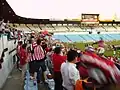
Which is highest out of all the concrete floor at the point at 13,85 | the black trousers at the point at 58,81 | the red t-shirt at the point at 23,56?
the black trousers at the point at 58,81

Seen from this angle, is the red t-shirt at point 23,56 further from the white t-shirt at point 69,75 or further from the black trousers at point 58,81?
the white t-shirt at point 69,75

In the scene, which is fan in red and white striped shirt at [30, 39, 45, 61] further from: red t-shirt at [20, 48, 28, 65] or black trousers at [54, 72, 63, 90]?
black trousers at [54, 72, 63, 90]

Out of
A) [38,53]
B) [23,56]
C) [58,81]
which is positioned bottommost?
[23,56]

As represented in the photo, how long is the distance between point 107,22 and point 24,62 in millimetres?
64732

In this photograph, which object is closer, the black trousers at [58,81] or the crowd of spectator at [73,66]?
the crowd of spectator at [73,66]

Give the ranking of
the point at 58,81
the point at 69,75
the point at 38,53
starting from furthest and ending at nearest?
the point at 38,53
the point at 58,81
the point at 69,75

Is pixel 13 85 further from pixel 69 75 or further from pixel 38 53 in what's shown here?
pixel 69 75

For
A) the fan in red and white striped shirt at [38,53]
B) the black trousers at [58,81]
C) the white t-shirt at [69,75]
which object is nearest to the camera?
the white t-shirt at [69,75]

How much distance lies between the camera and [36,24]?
74.9m

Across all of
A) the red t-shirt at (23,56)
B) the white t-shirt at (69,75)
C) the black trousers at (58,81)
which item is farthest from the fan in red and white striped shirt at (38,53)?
the white t-shirt at (69,75)

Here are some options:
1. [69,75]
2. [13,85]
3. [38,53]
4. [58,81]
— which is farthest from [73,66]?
[13,85]

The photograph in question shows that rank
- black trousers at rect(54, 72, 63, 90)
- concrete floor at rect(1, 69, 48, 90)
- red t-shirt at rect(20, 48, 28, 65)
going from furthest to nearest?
red t-shirt at rect(20, 48, 28, 65) → concrete floor at rect(1, 69, 48, 90) → black trousers at rect(54, 72, 63, 90)

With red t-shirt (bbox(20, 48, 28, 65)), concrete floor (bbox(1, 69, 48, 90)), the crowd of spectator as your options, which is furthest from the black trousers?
red t-shirt (bbox(20, 48, 28, 65))

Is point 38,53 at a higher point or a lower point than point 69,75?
lower
